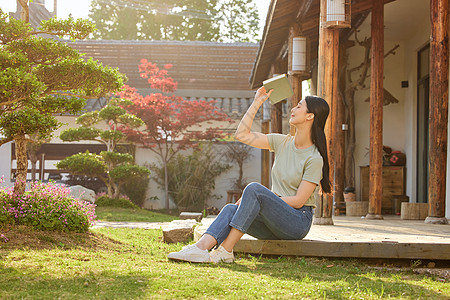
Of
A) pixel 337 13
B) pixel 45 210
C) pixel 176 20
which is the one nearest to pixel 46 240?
pixel 45 210

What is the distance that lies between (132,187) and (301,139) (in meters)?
10.8

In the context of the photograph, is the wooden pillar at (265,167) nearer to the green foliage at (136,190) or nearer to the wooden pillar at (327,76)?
the green foliage at (136,190)

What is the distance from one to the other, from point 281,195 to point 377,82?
4736 millimetres

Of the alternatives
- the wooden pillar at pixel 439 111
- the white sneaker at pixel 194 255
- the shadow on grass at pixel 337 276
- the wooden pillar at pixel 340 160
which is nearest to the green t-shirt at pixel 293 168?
the shadow on grass at pixel 337 276

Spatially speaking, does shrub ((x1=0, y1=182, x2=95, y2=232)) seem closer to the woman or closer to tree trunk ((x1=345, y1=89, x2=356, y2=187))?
the woman

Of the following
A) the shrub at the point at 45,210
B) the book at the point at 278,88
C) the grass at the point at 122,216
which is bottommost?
the grass at the point at 122,216

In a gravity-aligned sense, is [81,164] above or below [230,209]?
above

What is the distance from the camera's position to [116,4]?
92.8ft

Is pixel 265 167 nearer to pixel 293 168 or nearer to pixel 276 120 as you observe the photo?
pixel 276 120

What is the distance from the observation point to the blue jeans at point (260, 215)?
3.72 metres

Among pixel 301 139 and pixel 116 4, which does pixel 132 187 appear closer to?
pixel 301 139

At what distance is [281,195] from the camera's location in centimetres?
400

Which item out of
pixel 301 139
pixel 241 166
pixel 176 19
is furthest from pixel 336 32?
pixel 176 19

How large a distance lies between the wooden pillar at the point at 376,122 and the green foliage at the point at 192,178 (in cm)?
658
